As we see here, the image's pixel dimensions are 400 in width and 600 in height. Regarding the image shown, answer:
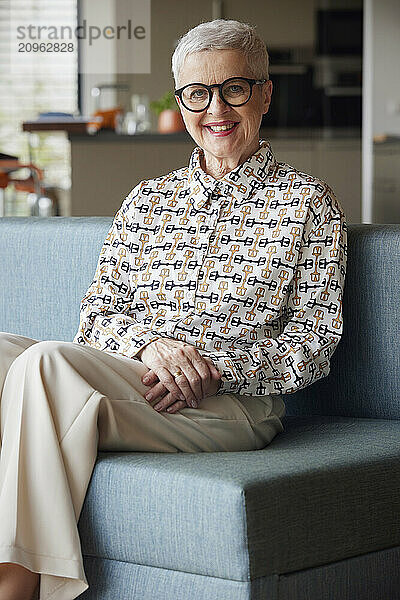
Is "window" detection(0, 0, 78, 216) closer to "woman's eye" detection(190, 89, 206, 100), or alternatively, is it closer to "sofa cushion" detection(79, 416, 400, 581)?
"woman's eye" detection(190, 89, 206, 100)

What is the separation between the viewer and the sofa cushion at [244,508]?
1.53 metres

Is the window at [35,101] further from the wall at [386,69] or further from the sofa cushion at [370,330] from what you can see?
the sofa cushion at [370,330]

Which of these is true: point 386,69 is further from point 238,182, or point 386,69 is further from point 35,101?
point 238,182

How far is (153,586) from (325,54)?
5.78 m

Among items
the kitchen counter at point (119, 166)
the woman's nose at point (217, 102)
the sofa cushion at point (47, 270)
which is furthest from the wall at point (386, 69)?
the woman's nose at point (217, 102)

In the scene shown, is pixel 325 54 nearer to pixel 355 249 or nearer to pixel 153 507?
pixel 355 249

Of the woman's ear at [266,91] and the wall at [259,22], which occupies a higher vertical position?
the wall at [259,22]

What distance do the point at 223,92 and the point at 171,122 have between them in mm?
3945

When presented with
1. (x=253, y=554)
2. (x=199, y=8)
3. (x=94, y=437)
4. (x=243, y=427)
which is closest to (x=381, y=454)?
(x=243, y=427)

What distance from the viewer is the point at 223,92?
81.9 inches

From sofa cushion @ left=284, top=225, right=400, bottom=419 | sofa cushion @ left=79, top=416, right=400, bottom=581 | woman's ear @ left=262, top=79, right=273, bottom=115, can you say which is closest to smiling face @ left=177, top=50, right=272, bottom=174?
woman's ear @ left=262, top=79, right=273, bottom=115

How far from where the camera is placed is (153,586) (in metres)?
1.64

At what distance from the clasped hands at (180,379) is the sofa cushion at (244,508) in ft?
0.36

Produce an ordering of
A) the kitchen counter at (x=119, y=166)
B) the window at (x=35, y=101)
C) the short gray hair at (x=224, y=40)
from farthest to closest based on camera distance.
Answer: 1. the window at (x=35, y=101)
2. the kitchen counter at (x=119, y=166)
3. the short gray hair at (x=224, y=40)
